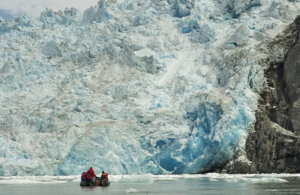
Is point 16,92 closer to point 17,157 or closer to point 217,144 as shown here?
point 17,157

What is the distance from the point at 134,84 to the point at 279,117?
551 inches

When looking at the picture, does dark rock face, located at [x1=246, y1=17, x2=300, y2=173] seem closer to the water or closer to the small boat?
the water

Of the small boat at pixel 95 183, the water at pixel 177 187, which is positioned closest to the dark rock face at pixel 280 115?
the water at pixel 177 187

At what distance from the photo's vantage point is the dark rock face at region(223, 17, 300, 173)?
3594 centimetres

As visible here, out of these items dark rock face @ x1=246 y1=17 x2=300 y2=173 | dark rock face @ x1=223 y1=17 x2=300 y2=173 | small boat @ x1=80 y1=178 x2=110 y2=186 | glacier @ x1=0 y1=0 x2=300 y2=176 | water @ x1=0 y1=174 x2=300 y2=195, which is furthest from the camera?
glacier @ x1=0 y1=0 x2=300 y2=176

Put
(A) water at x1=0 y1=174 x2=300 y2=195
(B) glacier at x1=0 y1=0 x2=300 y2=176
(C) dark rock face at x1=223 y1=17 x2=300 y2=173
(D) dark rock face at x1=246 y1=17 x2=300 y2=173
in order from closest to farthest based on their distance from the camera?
(A) water at x1=0 y1=174 x2=300 y2=195 → (C) dark rock face at x1=223 y1=17 x2=300 y2=173 → (D) dark rock face at x1=246 y1=17 x2=300 y2=173 → (B) glacier at x1=0 y1=0 x2=300 y2=176

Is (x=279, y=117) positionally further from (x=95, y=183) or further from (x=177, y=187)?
(x=95, y=183)

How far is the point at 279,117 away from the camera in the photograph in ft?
129

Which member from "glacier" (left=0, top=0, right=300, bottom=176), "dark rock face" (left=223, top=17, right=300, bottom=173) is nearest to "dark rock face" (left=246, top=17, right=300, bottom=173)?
"dark rock face" (left=223, top=17, right=300, bottom=173)

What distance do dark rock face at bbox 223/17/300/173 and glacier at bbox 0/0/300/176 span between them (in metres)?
0.94

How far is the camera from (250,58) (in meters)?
42.5

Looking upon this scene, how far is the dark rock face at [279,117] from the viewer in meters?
35.9

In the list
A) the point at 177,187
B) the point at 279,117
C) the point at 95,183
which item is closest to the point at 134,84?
the point at 279,117

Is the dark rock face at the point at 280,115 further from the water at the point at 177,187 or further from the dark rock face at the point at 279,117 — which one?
the water at the point at 177,187
